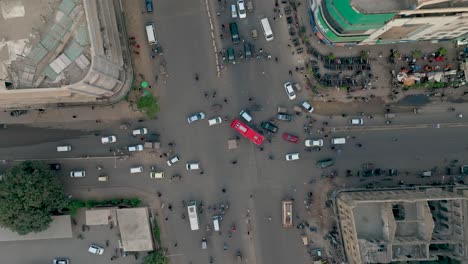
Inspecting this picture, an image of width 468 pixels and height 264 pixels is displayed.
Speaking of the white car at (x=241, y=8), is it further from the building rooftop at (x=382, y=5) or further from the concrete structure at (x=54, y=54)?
the concrete structure at (x=54, y=54)

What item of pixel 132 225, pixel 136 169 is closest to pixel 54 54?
pixel 136 169

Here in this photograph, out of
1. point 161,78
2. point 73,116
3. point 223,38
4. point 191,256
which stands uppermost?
point 223,38

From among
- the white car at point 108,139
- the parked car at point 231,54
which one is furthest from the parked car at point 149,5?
the white car at point 108,139

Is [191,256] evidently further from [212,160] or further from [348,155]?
[348,155]

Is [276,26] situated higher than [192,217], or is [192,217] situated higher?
[276,26]

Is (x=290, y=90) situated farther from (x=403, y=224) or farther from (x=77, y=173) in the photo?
(x=77, y=173)

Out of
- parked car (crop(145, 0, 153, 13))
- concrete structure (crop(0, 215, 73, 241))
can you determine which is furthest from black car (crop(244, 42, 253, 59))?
concrete structure (crop(0, 215, 73, 241))

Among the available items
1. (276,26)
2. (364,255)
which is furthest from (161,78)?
(364,255)
